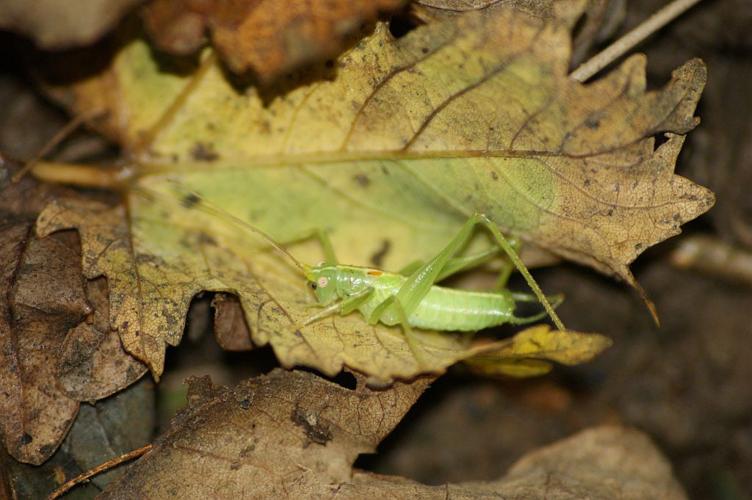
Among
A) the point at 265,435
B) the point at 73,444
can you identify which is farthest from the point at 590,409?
the point at 73,444

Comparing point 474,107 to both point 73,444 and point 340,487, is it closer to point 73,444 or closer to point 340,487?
point 340,487

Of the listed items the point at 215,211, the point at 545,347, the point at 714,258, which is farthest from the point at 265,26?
the point at 714,258

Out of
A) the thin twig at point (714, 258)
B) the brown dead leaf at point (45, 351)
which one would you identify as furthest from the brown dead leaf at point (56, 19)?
the thin twig at point (714, 258)

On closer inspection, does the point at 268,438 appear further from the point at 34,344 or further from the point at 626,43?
the point at 626,43

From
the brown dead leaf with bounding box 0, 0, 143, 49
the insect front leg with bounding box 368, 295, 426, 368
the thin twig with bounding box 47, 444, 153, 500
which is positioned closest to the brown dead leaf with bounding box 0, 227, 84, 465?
the thin twig with bounding box 47, 444, 153, 500

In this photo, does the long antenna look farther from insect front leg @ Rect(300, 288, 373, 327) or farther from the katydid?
insect front leg @ Rect(300, 288, 373, 327)

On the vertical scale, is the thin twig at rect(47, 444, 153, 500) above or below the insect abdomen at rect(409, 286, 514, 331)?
below

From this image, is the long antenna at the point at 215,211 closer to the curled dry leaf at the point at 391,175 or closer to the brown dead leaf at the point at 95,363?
the curled dry leaf at the point at 391,175
